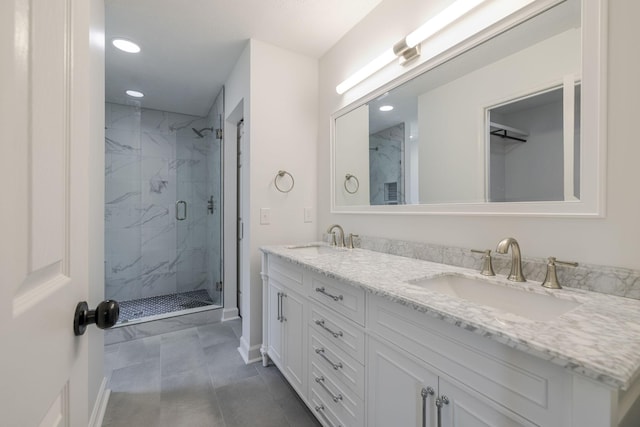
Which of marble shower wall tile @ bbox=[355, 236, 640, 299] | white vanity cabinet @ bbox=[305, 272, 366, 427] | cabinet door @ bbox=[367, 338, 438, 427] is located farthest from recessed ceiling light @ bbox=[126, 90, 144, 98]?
cabinet door @ bbox=[367, 338, 438, 427]

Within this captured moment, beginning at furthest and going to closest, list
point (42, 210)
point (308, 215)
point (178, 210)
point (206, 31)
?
point (178, 210)
point (308, 215)
point (206, 31)
point (42, 210)

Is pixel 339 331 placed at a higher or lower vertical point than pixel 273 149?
lower

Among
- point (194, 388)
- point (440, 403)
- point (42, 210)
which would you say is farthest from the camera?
point (194, 388)

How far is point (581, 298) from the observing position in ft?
2.74

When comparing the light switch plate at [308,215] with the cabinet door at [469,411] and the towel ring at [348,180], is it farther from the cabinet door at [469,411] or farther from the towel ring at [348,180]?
the cabinet door at [469,411]

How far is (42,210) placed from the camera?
0.39 m

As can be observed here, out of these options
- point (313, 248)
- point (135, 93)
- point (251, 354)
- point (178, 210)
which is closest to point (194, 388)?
point (251, 354)

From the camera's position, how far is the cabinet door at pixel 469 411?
0.65 metres

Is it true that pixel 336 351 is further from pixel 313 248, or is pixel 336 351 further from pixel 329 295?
pixel 313 248

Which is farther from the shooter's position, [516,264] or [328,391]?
[328,391]

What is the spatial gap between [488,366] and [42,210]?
37.0 inches

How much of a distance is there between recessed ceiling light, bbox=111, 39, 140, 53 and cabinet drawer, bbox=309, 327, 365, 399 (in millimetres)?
2550

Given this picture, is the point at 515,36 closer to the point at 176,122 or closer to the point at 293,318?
the point at 293,318

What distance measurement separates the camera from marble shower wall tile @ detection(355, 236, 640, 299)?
0.84 m
